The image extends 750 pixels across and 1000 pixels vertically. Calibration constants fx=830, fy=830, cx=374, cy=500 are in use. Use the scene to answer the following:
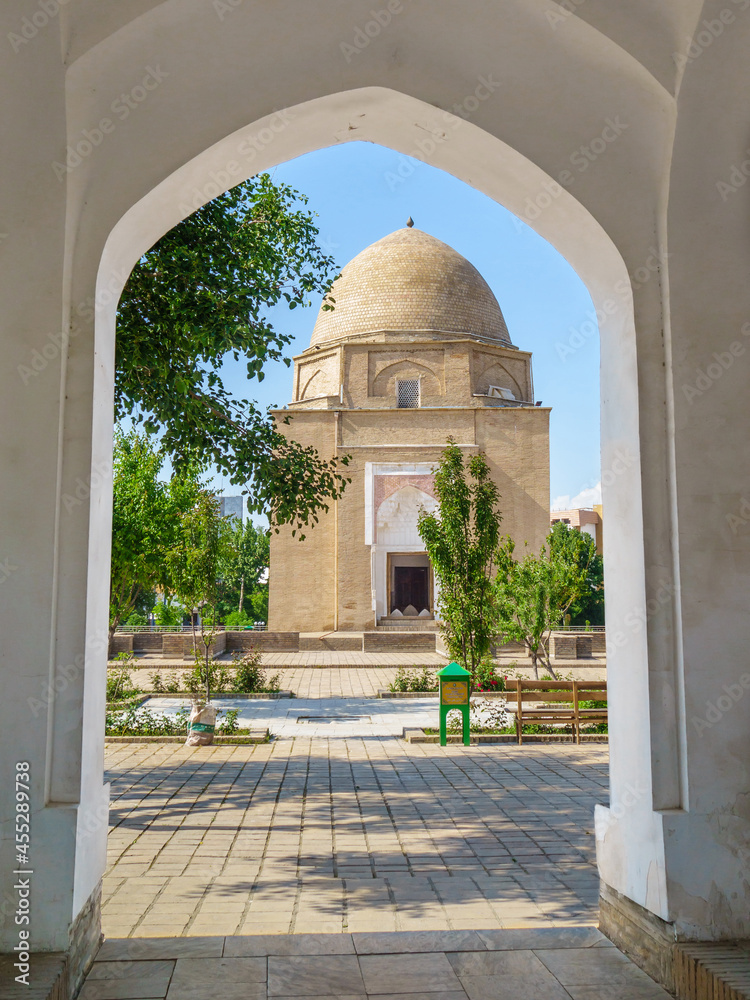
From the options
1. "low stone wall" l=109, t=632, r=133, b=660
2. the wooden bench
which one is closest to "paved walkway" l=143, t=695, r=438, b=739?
the wooden bench

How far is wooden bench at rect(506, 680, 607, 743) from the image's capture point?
8812 mm

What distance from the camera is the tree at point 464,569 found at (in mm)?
11445

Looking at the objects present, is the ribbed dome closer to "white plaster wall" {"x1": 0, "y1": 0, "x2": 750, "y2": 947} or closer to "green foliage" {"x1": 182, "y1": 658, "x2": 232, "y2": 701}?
"green foliage" {"x1": 182, "y1": 658, "x2": 232, "y2": 701}

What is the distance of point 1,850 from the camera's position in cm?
254

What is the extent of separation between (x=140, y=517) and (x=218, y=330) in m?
8.19

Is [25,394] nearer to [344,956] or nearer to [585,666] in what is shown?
[344,956]

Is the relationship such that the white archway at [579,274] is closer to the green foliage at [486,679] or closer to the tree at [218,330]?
the tree at [218,330]

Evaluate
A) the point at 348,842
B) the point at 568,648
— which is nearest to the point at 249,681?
the point at 348,842

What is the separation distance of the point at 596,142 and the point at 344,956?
306 cm

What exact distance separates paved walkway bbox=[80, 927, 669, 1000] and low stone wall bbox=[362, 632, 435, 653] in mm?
17110

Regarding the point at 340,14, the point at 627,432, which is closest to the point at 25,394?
the point at 340,14

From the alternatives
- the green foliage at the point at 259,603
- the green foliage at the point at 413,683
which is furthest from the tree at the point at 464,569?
the green foliage at the point at 259,603

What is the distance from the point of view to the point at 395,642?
20.3m

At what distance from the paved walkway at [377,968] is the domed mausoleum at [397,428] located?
21.4 metres
